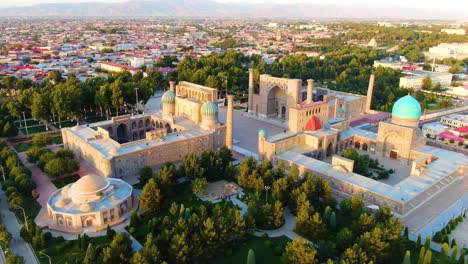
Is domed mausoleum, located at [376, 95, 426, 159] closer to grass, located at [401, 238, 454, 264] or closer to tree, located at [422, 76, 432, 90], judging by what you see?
grass, located at [401, 238, 454, 264]

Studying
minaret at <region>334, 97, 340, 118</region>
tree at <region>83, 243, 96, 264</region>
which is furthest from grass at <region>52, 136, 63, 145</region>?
minaret at <region>334, 97, 340, 118</region>

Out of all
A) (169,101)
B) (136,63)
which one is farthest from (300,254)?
(136,63)

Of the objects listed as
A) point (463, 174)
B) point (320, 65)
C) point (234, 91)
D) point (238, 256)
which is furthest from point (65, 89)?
point (320, 65)

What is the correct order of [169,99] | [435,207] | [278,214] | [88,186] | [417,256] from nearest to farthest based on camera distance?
[417,256] → [278,214] → [88,186] → [435,207] → [169,99]

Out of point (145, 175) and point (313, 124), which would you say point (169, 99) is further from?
point (313, 124)

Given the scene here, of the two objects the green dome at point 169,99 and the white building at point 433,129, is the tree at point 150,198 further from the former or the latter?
the white building at point 433,129

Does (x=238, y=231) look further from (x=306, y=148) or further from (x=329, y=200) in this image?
(x=306, y=148)
